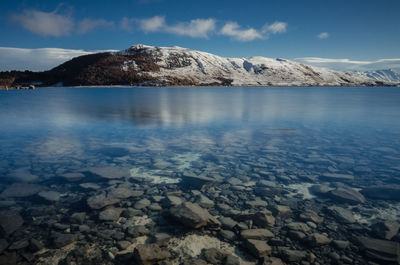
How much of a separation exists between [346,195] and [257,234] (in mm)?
5209

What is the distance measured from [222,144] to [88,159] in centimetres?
930

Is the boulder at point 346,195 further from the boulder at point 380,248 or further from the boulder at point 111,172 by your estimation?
the boulder at point 111,172

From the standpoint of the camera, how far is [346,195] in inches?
404

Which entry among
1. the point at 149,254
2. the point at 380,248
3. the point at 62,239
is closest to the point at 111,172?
the point at 62,239

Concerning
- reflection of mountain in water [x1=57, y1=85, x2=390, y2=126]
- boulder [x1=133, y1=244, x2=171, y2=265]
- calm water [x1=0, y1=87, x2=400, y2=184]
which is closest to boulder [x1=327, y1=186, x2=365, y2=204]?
calm water [x1=0, y1=87, x2=400, y2=184]

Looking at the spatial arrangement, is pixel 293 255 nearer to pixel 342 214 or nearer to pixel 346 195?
pixel 342 214

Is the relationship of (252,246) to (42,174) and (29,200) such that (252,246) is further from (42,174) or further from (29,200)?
(42,174)

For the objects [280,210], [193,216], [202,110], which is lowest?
[280,210]

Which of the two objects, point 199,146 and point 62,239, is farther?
point 199,146

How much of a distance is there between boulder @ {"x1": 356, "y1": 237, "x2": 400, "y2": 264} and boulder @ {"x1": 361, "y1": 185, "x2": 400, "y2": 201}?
3.60 metres

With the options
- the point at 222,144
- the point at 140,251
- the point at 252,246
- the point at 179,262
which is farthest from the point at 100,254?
the point at 222,144

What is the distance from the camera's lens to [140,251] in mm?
6184

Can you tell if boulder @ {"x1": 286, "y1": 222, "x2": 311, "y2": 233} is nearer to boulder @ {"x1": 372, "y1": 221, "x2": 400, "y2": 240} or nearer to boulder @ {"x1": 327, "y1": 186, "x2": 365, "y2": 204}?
boulder @ {"x1": 372, "y1": 221, "x2": 400, "y2": 240}

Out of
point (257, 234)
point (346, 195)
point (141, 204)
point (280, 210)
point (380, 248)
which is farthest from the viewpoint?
point (346, 195)
